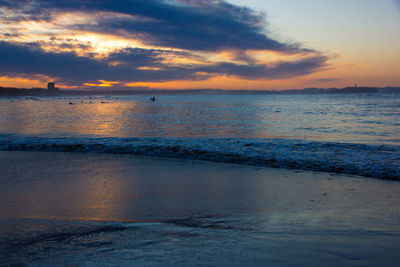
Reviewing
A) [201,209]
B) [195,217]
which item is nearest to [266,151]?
[201,209]

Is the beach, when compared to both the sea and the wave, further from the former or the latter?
the wave

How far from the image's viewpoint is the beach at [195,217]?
310 cm

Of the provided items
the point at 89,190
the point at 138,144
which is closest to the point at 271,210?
the point at 89,190

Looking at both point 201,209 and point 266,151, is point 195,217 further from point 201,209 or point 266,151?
point 266,151

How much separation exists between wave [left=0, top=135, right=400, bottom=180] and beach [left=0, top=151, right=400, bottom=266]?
1.18 m

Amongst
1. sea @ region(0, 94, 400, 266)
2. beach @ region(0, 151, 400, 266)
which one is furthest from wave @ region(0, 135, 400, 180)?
beach @ region(0, 151, 400, 266)

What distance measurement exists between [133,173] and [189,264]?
5194mm

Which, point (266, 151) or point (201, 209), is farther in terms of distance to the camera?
point (266, 151)

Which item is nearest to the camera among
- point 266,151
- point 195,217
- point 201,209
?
point 195,217

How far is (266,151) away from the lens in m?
11.1

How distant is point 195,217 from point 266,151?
7085 millimetres

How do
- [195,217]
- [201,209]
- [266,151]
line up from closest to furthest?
1. [195,217]
2. [201,209]
3. [266,151]

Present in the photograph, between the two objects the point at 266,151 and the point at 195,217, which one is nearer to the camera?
the point at 195,217

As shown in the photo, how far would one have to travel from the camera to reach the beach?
10.2 ft
